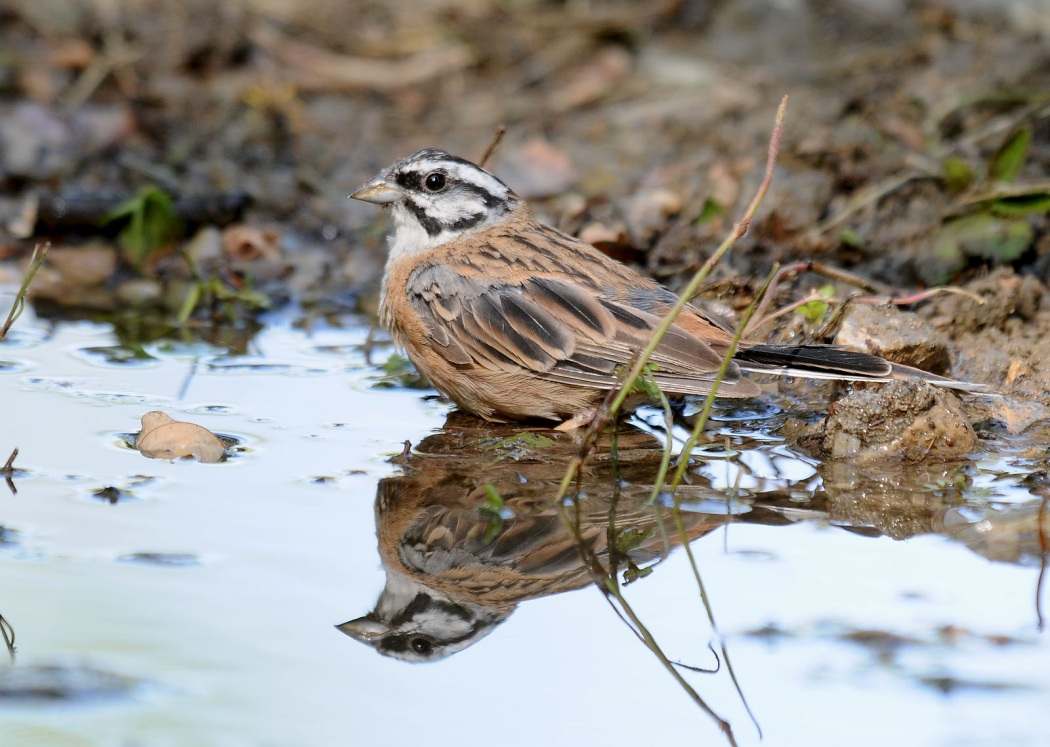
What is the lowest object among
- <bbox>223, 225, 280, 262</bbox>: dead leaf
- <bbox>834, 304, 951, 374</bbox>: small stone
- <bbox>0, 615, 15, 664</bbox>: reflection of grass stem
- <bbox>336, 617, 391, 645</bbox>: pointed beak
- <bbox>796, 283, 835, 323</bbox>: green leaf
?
<bbox>0, 615, 15, 664</bbox>: reflection of grass stem

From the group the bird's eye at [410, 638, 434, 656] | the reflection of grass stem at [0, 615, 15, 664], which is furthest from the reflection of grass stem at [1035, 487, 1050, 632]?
the reflection of grass stem at [0, 615, 15, 664]

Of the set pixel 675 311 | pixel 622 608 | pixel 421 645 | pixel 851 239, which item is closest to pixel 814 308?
pixel 851 239

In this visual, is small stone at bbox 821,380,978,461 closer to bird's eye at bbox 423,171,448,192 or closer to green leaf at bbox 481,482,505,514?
green leaf at bbox 481,482,505,514

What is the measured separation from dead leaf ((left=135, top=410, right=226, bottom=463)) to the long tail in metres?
2.14

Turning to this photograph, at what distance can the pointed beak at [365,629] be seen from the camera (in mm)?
3438

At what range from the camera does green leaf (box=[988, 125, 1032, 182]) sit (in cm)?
700

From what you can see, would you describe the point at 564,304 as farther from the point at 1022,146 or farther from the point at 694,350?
the point at 1022,146

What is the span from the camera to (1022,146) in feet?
23.0

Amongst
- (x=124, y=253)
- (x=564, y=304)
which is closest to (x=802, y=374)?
(x=564, y=304)

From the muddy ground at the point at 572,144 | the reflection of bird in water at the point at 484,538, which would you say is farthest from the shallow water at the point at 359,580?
the muddy ground at the point at 572,144

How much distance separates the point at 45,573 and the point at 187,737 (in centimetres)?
101

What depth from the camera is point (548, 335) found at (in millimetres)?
5562

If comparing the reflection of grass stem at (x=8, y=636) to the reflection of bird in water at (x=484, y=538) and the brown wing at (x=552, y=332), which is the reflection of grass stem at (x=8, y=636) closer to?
the reflection of bird in water at (x=484, y=538)

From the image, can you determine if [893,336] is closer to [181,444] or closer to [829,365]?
[829,365]
